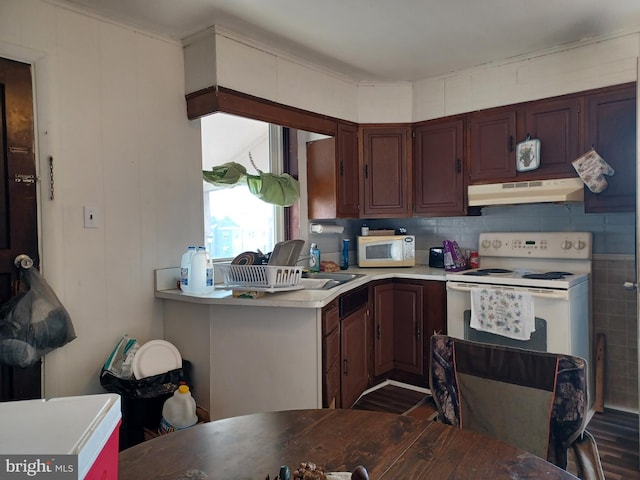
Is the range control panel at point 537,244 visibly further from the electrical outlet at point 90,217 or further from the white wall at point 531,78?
the electrical outlet at point 90,217

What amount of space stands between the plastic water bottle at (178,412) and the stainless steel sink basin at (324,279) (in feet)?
2.67

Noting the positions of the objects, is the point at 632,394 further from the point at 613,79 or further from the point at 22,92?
the point at 22,92

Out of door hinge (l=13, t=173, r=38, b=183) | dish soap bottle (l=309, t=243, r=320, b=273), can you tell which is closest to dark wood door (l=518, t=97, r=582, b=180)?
dish soap bottle (l=309, t=243, r=320, b=273)

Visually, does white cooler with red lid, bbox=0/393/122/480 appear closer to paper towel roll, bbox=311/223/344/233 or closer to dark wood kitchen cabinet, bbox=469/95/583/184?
paper towel roll, bbox=311/223/344/233

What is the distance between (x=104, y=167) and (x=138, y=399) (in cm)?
115

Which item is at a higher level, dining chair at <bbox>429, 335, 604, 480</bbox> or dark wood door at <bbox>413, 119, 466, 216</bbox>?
dark wood door at <bbox>413, 119, 466, 216</bbox>

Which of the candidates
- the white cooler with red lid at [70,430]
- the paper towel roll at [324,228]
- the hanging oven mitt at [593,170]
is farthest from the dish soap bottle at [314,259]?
the white cooler with red lid at [70,430]

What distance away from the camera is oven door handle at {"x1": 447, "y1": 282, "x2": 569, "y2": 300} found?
240 cm

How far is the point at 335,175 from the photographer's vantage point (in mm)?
3158

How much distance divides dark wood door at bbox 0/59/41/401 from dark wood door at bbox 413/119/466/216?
2.45 m

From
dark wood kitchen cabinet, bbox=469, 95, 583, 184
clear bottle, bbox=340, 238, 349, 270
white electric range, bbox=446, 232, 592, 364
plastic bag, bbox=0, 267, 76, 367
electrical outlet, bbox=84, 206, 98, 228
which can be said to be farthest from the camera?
clear bottle, bbox=340, 238, 349, 270

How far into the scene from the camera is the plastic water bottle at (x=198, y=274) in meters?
2.31

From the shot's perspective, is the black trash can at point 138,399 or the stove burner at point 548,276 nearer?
the black trash can at point 138,399

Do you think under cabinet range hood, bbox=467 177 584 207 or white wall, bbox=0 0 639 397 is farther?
under cabinet range hood, bbox=467 177 584 207
